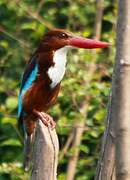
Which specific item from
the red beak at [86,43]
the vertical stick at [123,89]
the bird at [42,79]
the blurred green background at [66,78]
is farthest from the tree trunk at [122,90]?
the blurred green background at [66,78]

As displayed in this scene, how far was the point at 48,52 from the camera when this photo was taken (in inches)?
118

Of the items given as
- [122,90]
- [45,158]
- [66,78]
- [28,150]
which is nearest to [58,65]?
[28,150]

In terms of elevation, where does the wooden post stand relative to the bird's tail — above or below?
above

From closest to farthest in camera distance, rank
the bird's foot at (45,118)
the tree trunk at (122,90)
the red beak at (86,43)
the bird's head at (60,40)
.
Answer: the tree trunk at (122,90) < the red beak at (86,43) < the bird's foot at (45,118) < the bird's head at (60,40)

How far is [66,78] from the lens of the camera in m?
4.71

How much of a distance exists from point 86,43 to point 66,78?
7.46 ft

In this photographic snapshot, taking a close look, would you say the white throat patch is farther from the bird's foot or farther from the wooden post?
the wooden post

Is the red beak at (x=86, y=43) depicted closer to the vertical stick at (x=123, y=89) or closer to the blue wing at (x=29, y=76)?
the blue wing at (x=29, y=76)

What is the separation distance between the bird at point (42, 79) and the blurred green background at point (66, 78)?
1.04m

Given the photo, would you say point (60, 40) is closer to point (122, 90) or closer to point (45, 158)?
point (45, 158)

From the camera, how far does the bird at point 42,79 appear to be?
291 cm

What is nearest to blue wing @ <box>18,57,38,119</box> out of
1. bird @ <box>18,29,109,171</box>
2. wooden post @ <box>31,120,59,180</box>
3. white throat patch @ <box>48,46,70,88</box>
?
bird @ <box>18,29,109,171</box>

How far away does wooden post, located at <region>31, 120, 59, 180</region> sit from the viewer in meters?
1.91

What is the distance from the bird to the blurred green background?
1.04m
